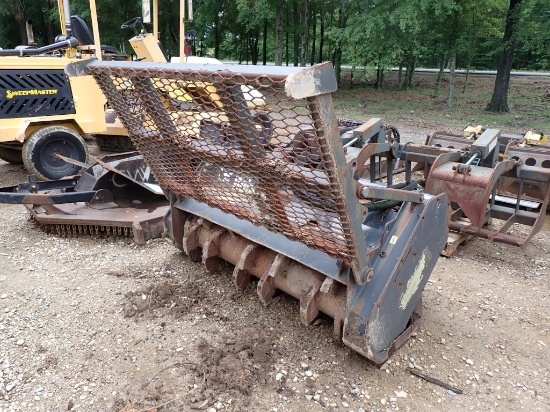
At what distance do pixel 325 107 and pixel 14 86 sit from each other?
5353 millimetres

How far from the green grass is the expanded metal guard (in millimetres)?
9443

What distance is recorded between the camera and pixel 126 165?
4.60 m

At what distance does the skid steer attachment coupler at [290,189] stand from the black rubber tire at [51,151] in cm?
341

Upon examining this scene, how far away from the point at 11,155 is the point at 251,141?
21.3 feet

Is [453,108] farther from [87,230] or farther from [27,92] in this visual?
[87,230]

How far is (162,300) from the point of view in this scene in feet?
10.7

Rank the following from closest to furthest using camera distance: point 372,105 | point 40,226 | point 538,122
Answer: point 40,226
point 538,122
point 372,105

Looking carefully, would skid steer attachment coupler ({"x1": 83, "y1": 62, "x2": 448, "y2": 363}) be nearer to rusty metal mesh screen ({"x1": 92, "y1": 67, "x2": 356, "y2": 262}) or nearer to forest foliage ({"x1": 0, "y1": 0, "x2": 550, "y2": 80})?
rusty metal mesh screen ({"x1": 92, "y1": 67, "x2": 356, "y2": 262})

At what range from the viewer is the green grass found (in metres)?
12.0

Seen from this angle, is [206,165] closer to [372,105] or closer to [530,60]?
[372,105]

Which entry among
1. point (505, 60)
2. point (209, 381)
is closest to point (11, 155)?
point (209, 381)

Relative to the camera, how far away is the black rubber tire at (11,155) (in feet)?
23.2

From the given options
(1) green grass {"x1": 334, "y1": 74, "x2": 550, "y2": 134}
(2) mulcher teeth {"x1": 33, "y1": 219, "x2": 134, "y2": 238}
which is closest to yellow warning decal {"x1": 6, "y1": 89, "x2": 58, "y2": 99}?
(2) mulcher teeth {"x1": 33, "y1": 219, "x2": 134, "y2": 238}

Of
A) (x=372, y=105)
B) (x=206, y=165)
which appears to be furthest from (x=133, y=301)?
(x=372, y=105)
